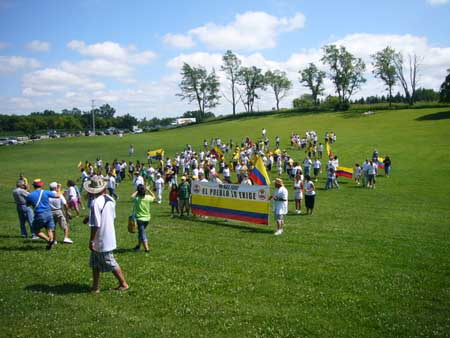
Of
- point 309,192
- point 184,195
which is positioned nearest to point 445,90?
point 309,192

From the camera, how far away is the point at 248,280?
7.77m

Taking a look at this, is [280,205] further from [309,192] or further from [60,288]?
[60,288]

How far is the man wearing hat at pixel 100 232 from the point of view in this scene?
6.88 m

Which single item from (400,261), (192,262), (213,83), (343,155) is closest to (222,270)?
(192,262)

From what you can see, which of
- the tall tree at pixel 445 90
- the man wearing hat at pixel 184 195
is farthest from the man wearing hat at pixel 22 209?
the tall tree at pixel 445 90

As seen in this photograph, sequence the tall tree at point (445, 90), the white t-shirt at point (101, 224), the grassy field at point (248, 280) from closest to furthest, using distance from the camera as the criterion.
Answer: the grassy field at point (248, 280)
the white t-shirt at point (101, 224)
the tall tree at point (445, 90)

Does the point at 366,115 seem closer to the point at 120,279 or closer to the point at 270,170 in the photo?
the point at 270,170

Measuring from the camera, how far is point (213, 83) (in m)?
112

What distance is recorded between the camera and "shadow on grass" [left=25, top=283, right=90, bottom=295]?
714cm

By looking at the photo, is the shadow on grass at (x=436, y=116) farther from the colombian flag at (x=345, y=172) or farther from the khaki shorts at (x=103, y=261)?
the khaki shorts at (x=103, y=261)

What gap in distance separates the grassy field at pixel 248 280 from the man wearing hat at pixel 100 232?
529 mm

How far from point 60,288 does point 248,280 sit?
3.65m

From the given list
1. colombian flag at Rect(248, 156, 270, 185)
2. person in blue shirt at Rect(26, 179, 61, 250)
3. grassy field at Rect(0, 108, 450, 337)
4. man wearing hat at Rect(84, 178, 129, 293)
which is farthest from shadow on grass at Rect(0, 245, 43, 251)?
colombian flag at Rect(248, 156, 270, 185)

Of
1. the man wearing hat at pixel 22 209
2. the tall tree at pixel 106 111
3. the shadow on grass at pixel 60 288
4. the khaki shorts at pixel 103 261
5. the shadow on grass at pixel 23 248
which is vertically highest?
the tall tree at pixel 106 111
